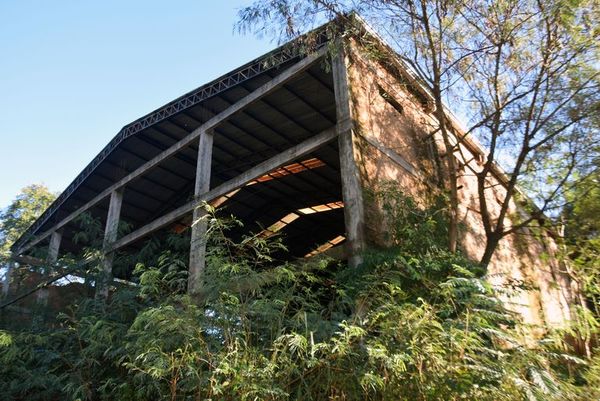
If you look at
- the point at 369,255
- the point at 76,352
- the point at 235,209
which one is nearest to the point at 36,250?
the point at 76,352

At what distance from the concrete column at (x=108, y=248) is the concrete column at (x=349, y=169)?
5339 millimetres

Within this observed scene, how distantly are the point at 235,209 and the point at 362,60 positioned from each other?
969 cm

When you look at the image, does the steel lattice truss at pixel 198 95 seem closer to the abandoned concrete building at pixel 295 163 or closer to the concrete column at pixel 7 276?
the abandoned concrete building at pixel 295 163

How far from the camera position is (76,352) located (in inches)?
343

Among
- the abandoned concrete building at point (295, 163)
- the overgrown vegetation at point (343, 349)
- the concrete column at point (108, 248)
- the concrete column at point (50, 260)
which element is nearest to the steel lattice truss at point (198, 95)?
the abandoned concrete building at point (295, 163)

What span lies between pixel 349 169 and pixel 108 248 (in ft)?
23.1

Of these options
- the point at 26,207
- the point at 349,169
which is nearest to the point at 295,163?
the point at 349,169

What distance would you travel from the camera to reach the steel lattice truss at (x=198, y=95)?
10461mm

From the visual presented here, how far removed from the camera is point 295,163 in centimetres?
1535

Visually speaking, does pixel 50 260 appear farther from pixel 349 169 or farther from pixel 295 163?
pixel 349 169

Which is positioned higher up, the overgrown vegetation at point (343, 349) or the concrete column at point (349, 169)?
the concrete column at point (349, 169)

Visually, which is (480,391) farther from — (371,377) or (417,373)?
(371,377)

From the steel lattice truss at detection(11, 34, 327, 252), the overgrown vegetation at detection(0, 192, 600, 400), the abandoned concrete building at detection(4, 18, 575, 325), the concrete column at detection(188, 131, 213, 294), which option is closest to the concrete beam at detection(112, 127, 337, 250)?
the abandoned concrete building at detection(4, 18, 575, 325)

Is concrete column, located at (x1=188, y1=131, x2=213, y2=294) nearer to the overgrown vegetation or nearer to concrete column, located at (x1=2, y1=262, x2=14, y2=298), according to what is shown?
the overgrown vegetation
